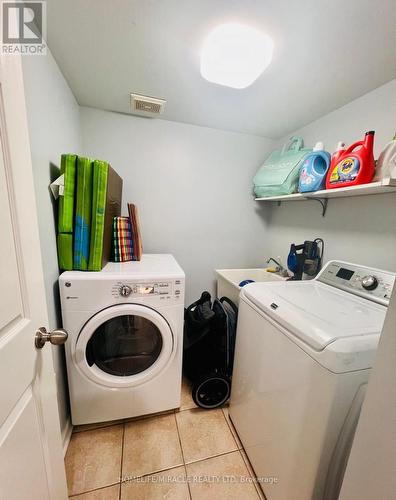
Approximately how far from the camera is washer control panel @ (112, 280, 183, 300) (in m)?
1.14

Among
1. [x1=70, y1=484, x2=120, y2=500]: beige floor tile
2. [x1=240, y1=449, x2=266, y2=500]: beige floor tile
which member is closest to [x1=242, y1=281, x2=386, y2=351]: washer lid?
[x1=240, y1=449, x2=266, y2=500]: beige floor tile

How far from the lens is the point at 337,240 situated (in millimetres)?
1446

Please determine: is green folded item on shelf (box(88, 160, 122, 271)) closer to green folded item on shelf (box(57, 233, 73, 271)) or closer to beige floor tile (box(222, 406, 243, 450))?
green folded item on shelf (box(57, 233, 73, 271))

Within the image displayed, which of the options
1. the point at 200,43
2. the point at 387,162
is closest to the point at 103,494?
the point at 387,162

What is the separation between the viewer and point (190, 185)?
2004 millimetres

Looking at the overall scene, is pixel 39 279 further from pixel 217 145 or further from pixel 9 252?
pixel 217 145

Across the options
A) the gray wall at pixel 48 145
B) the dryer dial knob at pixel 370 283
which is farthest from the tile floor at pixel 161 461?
the dryer dial knob at pixel 370 283

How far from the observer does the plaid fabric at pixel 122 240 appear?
1518mm

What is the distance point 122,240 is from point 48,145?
0.70 metres

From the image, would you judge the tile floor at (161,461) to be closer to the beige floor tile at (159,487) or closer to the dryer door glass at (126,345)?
the beige floor tile at (159,487)

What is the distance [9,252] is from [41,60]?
1.11 m

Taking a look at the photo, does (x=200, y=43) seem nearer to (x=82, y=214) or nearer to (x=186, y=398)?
(x=82, y=214)

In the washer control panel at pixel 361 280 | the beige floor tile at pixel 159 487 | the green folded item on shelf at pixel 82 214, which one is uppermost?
the green folded item on shelf at pixel 82 214

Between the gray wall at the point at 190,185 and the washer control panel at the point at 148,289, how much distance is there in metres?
0.87
